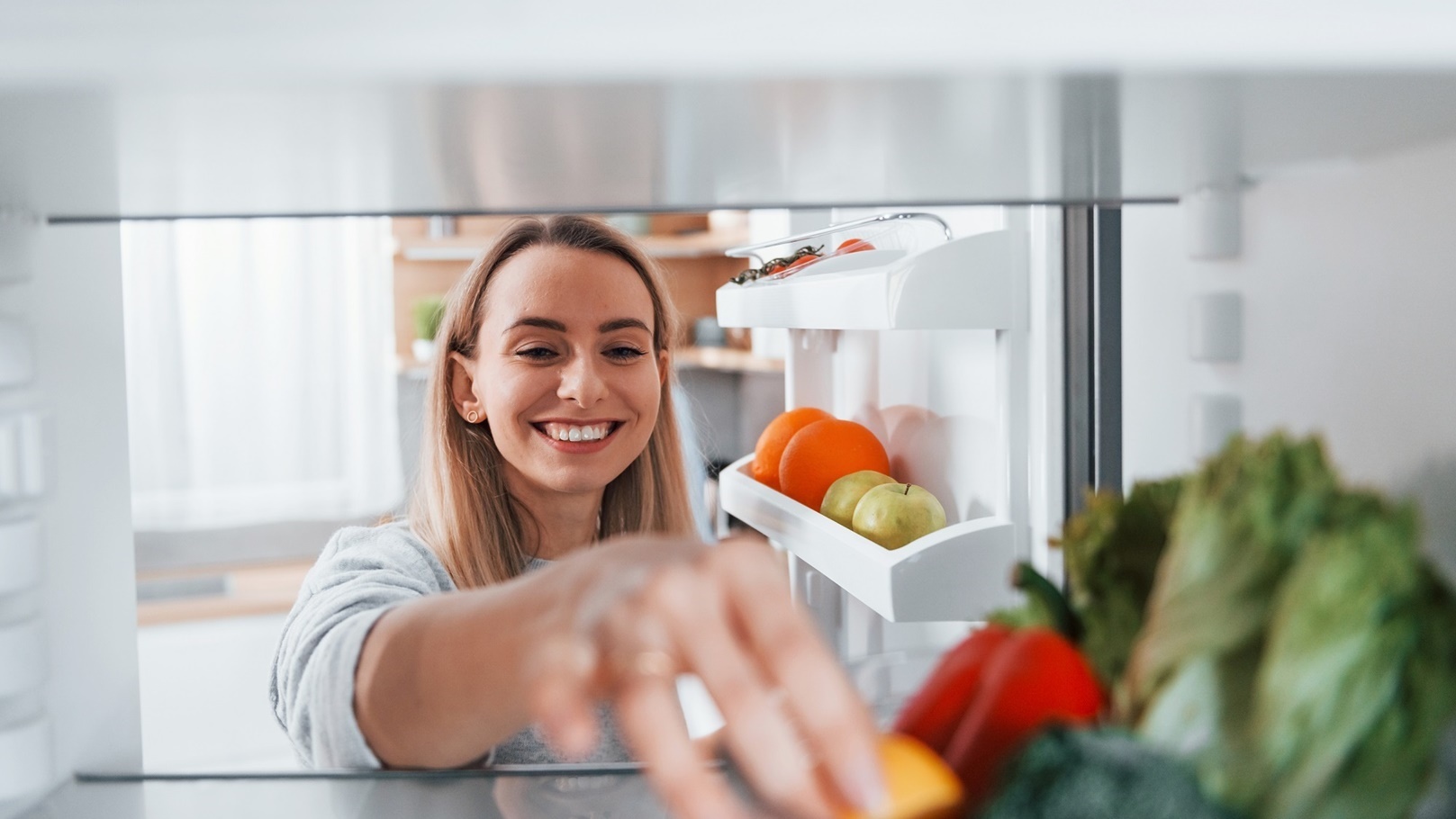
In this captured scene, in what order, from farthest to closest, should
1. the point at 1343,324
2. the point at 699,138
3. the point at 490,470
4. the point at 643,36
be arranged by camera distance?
the point at 490,470 < the point at 1343,324 < the point at 699,138 < the point at 643,36

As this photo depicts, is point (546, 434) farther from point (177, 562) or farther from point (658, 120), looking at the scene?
point (177, 562)

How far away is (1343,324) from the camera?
17.6 inches

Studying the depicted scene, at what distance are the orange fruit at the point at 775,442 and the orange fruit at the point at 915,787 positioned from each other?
773 mm

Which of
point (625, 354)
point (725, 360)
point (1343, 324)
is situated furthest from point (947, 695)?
point (725, 360)

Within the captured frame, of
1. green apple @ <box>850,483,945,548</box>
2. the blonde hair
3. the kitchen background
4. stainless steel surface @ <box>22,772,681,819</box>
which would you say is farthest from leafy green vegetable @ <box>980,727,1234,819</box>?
the kitchen background

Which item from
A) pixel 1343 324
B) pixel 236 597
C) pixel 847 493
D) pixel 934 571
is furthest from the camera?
pixel 236 597

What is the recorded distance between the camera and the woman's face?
1306 mm

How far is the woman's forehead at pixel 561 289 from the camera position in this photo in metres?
1.31

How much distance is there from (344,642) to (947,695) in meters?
0.30

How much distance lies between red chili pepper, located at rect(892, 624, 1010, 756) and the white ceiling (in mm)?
153

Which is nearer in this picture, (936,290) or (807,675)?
(807,675)

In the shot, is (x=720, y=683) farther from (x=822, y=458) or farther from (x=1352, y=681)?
(x=822, y=458)

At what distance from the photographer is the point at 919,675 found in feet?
2.15

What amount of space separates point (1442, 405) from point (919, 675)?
1.13 ft
